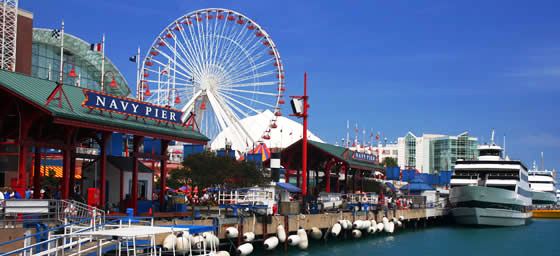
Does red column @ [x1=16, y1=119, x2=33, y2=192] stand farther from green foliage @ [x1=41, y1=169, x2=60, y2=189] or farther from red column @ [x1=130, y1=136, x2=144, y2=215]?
green foliage @ [x1=41, y1=169, x2=60, y2=189]

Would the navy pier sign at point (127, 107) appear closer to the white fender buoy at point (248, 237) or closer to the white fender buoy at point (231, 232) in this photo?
the white fender buoy at point (231, 232)

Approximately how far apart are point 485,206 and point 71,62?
223ft

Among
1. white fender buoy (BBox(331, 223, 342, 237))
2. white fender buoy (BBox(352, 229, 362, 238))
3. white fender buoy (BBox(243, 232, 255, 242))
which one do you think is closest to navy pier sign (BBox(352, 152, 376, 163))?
white fender buoy (BBox(352, 229, 362, 238))

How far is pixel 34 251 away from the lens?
2706cm

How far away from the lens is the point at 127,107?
41.7 m

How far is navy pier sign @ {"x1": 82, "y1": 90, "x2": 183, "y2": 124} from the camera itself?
39219 millimetres

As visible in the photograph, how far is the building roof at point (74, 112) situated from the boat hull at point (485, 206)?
4162 centimetres

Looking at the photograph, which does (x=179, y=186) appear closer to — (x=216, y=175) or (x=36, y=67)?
(x=216, y=175)

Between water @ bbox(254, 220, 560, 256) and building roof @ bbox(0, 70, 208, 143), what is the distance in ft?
31.7

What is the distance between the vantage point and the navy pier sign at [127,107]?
39.2 meters

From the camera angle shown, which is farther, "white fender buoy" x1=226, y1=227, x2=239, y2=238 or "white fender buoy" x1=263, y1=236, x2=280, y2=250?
"white fender buoy" x1=263, y1=236, x2=280, y2=250

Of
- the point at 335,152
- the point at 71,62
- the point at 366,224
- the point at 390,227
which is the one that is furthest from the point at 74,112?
the point at 71,62

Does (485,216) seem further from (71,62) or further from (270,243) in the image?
(71,62)

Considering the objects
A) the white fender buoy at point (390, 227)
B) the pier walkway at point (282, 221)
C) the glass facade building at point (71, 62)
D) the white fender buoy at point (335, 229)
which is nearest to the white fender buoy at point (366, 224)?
the pier walkway at point (282, 221)
